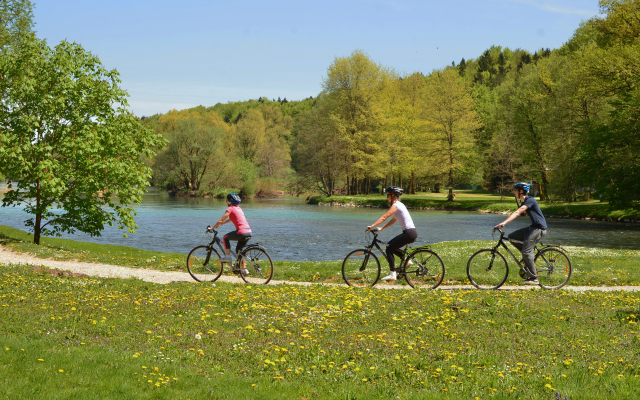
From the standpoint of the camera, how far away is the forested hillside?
4191 centimetres

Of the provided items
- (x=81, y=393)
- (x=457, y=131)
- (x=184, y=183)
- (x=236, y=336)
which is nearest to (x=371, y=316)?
(x=236, y=336)

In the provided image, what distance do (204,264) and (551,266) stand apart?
10.2 metres

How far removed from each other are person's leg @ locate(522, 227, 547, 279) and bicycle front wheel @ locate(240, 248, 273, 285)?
7214 mm

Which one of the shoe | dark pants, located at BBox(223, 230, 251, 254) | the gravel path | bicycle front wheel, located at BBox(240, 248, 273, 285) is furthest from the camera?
bicycle front wheel, located at BBox(240, 248, 273, 285)

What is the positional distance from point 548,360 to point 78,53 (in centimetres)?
2438

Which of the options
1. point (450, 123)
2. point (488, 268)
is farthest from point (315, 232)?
point (450, 123)

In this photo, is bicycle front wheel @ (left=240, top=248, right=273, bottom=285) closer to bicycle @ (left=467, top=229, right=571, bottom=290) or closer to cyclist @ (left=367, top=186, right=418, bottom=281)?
cyclist @ (left=367, top=186, right=418, bottom=281)

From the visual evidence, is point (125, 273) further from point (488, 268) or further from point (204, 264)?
point (488, 268)

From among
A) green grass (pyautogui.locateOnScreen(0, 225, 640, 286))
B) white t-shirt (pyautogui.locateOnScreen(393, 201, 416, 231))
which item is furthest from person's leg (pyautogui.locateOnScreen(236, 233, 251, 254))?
white t-shirt (pyautogui.locateOnScreen(393, 201, 416, 231))

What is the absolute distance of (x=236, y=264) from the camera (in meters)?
15.0

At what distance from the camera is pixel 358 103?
76.6m

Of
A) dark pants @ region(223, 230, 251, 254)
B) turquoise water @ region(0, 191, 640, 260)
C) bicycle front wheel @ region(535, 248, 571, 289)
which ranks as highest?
dark pants @ region(223, 230, 251, 254)

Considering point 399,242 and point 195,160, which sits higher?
point 195,160

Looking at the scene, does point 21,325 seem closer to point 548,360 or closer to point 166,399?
point 166,399
